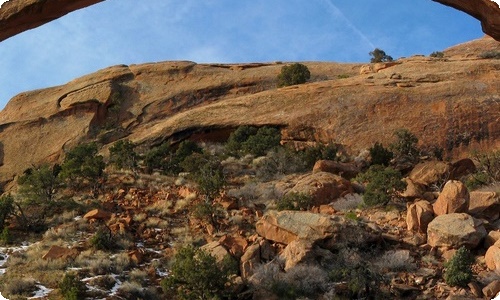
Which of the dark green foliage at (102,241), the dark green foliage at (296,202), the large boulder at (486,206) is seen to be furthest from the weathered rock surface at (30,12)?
the large boulder at (486,206)

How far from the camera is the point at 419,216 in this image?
712 inches

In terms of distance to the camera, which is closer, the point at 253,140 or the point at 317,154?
the point at 317,154

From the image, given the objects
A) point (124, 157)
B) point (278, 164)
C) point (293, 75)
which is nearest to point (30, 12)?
point (278, 164)

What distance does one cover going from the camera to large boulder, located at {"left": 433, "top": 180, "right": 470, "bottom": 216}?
18016mm

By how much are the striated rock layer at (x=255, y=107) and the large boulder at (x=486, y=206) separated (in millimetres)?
10832

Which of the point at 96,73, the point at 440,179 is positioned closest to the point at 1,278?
the point at 440,179

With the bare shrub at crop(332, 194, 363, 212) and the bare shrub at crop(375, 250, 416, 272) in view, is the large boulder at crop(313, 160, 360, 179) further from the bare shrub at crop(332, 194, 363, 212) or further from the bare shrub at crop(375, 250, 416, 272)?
the bare shrub at crop(375, 250, 416, 272)

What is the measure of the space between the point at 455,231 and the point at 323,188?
5926 millimetres

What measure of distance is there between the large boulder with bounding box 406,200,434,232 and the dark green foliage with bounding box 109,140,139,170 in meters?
13.3

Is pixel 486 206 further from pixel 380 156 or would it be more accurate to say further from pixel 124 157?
pixel 124 157

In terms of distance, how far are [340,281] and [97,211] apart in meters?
8.80

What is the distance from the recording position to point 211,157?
1117 inches

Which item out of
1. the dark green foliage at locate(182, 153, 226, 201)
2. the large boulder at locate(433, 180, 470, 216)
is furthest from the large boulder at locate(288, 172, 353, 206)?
the large boulder at locate(433, 180, 470, 216)

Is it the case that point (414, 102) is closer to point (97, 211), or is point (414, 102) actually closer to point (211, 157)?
point (211, 157)
